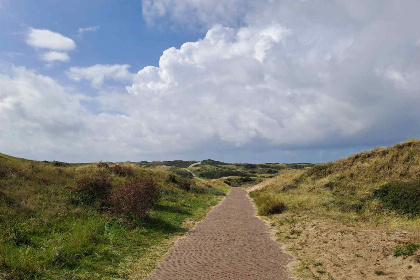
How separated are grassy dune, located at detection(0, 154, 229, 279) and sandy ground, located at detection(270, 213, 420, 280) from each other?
5.14 m

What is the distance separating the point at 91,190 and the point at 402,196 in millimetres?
18926

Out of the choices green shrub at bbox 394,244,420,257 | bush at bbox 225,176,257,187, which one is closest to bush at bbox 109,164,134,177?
green shrub at bbox 394,244,420,257

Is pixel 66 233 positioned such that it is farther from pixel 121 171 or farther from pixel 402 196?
pixel 121 171

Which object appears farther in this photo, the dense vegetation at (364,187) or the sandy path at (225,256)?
the dense vegetation at (364,187)

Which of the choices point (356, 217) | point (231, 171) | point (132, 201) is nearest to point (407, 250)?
point (356, 217)

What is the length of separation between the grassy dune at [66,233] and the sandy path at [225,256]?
74 cm

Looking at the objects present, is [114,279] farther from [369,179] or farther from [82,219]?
[369,179]

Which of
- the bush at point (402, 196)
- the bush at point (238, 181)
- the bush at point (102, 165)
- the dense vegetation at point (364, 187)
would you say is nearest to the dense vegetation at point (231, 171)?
the bush at point (238, 181)

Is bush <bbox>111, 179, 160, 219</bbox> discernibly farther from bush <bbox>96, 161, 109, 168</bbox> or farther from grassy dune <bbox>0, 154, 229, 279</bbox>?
bush <bbox>96, 161, 109, 168</bbox>

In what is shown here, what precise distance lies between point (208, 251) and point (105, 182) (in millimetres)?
10553

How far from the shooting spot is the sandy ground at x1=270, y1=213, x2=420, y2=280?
8.15m

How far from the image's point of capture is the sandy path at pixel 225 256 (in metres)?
8.22

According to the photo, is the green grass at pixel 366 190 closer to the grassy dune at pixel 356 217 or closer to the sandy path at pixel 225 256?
the grassy dune at pixel 356 217

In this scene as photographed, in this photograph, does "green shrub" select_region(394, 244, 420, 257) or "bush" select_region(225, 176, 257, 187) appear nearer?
"green shrub" select_region(394, 244, 420, 257)
